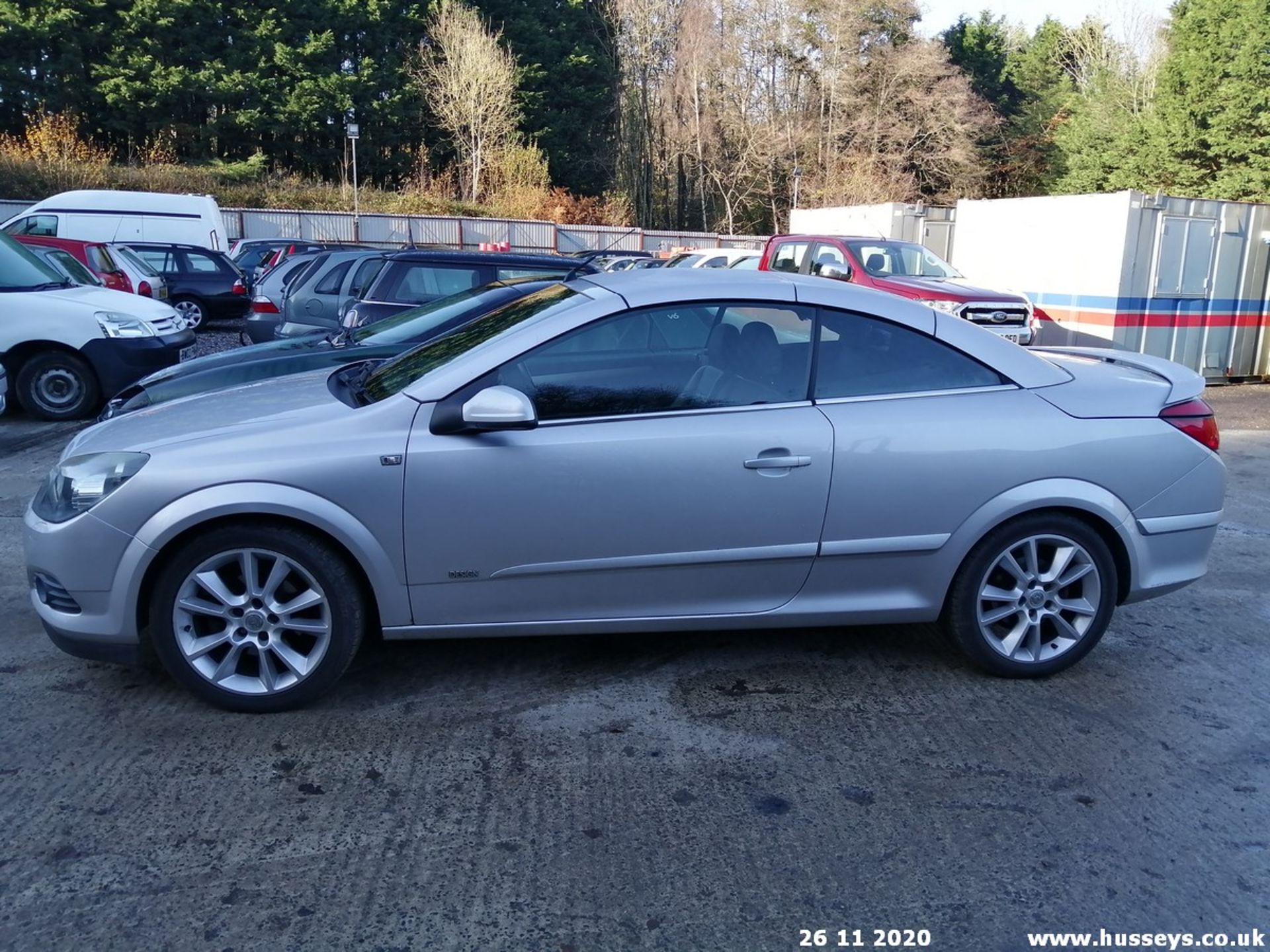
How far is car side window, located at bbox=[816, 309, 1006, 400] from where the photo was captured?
4195 millimetres

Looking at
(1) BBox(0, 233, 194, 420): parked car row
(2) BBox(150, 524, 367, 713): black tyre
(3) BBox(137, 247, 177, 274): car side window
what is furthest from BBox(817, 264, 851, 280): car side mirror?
(3) BBox(137, 247, 177, 274): car side window

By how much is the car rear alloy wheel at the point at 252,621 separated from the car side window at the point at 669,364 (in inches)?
43.2

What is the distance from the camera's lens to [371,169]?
51.2 m

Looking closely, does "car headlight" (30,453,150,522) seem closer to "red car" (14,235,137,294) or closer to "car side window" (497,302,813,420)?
"car side window" (497,302,813,420)

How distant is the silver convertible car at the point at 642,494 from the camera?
12.4 ft

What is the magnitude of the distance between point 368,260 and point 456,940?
994 cm

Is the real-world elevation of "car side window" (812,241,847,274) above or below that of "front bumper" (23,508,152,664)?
above

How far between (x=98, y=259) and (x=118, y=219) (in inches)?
273

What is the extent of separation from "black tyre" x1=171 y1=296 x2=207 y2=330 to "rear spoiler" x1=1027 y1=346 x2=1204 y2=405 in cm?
1724

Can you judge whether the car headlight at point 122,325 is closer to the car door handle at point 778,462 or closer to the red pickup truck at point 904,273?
the red pickup truck at point 904,273

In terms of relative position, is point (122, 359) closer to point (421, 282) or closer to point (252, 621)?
point (421, 282)

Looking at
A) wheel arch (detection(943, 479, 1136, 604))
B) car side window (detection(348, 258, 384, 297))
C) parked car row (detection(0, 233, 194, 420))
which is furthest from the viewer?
car side window (detection(348, 258, 384, 297))

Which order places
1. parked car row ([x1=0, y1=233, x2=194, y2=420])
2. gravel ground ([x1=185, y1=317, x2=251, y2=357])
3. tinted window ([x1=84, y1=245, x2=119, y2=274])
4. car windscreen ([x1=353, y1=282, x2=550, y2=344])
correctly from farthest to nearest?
gravel ground ([x1=185, y1=317, x2=251, y2=357])
tinted window ([x1=84, y1=245, x2=119, y2=274])
parked car row ([x1=0, y1=233, x2=194, y2=420])
car windscreen ([x1=353, y1=282, x2=550, y2=344])

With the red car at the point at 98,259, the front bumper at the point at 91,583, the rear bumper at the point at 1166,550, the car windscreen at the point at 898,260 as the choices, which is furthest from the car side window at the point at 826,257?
the front bumper at the point at 91,583
